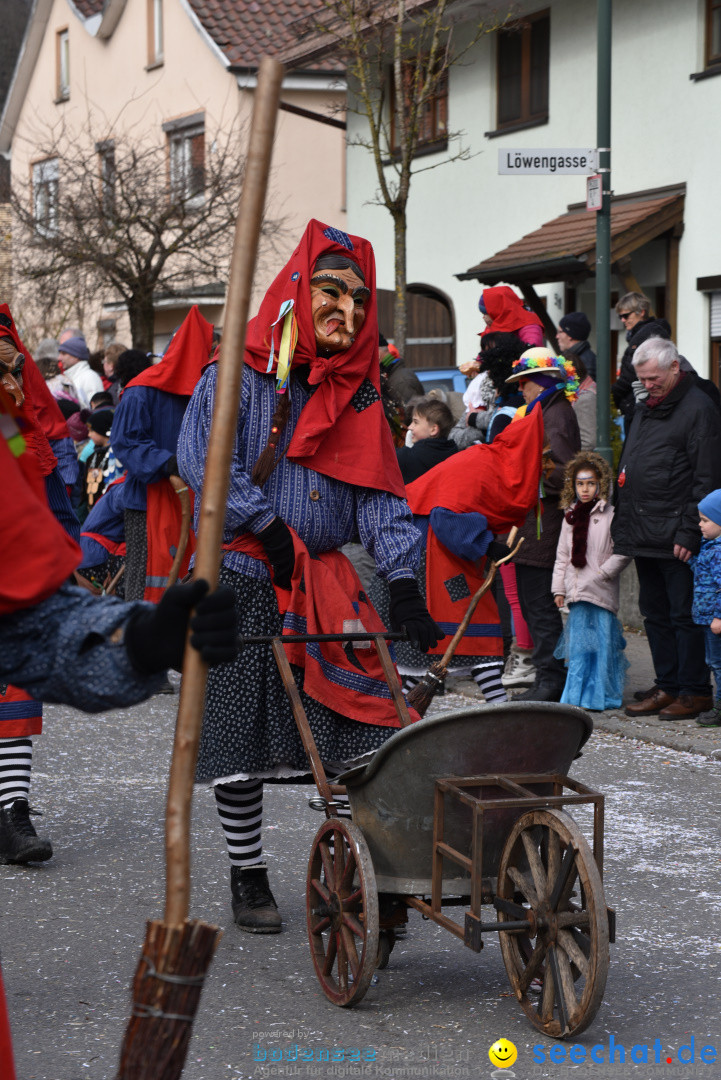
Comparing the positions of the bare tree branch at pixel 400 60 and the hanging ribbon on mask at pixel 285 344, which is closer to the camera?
the hanging ribbon on mask at pixel 285 344

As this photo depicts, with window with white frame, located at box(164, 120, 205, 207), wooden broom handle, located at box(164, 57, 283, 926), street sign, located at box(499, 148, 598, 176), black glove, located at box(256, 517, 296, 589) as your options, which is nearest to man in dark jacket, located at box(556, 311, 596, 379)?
street sign, located at box(499, 148, 598, 176)

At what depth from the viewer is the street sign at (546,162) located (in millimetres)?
10000

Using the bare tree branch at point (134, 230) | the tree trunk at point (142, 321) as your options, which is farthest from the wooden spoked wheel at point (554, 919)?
the tree trunk at point (142, 321)

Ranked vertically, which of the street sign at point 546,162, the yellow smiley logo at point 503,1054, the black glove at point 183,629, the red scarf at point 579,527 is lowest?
the yellow smiley logo at point 503,1054

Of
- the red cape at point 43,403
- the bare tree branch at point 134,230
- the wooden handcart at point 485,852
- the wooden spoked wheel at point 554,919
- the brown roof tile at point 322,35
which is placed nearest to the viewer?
the wooden spoked wheel at point 554,919

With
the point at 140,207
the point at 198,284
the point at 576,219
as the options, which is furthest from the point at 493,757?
the point at 198,284

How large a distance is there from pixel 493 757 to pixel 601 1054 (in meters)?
Result: 0.78

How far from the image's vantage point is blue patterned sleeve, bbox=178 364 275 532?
14.9ft

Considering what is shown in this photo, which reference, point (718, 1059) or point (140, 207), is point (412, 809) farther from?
point (140, 207)

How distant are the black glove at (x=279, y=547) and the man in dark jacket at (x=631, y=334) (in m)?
5.45

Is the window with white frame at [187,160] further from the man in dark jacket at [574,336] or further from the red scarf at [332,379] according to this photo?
the red scarf at [332,379]

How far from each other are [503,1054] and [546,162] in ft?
24.5

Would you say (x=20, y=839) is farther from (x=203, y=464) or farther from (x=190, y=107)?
(x=190, y=107)

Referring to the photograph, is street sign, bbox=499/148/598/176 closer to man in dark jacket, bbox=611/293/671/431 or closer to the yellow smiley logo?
man in dark jacket, bbox=611/293/671/431
